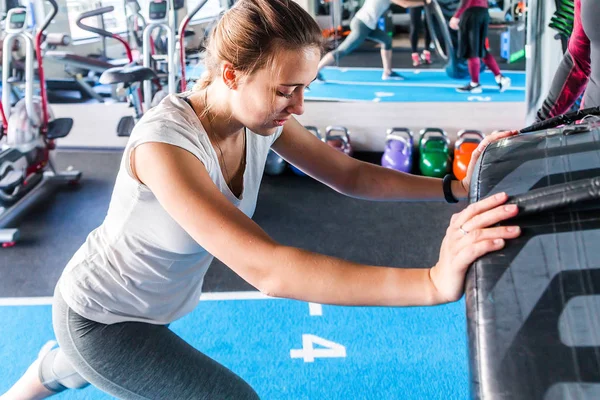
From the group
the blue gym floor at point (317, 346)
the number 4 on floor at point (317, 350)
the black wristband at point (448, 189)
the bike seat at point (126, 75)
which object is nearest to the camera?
the black wristband at point (448, 189)

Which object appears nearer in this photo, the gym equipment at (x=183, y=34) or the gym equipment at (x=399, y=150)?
the gym equipment at (x=183, y=34)

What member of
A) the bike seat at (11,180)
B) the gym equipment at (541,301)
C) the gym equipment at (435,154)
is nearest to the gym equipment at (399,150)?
the gym equipment at (435,154)

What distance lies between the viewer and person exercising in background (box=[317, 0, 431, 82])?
4.76 meters

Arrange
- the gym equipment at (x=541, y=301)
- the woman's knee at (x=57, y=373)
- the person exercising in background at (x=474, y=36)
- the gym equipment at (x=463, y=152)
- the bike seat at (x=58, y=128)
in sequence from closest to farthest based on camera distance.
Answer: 1. the gym equipment at (x=541, y=301)
2. the woman's knee at (x=57, y=373)
3. the bike seat at (x=58, y=128)
4. the gym equipment at (x=463, y=152)
5. the person exercising in background at (x=474, y=36)

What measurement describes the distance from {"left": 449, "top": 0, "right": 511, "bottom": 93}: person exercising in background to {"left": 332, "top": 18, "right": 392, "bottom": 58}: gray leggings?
501 mm

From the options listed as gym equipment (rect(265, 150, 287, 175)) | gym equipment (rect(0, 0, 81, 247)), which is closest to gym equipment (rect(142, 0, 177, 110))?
gym equipment (rect(0, 0, 81, 247))

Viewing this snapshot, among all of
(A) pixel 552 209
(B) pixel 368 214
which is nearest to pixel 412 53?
(B) pixel 368 214

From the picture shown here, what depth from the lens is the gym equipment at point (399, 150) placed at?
4605 mm

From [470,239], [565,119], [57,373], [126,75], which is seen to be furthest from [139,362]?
[126,75]

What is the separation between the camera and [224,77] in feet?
4.18

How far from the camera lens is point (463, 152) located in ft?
14.6

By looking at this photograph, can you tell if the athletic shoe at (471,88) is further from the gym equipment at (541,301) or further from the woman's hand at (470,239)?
the woman's hand at (470,239)

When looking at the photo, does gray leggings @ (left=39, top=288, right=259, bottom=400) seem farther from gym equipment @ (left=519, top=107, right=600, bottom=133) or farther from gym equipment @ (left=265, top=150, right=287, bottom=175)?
gym equipment @ (left=265, top=150, right=287, bottom=175)

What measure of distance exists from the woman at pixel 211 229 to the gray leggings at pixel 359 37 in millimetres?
3432
